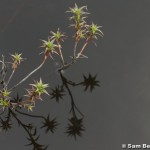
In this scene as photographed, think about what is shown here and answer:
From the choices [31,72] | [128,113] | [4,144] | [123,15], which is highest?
[123,15]

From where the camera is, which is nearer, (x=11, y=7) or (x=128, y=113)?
(x=128, y=113)

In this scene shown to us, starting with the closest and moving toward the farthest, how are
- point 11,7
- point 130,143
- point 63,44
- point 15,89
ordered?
point 130,143 → point 15,89 → point 63,44 → point 11,7

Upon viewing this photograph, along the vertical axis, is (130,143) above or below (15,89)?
below

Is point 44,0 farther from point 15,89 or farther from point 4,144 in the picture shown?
point 4,144

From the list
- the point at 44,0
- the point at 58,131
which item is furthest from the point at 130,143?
the point at 44,0

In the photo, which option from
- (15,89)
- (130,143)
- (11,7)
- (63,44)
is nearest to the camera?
(130,143)

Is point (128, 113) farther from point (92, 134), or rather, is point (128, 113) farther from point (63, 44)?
point (63, 44)

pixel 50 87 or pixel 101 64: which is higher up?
pixel 101 64
